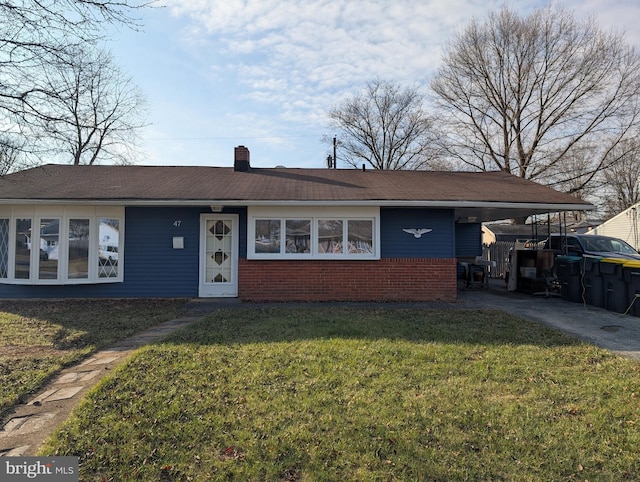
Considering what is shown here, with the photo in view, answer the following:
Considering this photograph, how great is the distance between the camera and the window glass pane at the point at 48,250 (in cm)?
941

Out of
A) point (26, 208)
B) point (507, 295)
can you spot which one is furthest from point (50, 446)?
point (507, 295)

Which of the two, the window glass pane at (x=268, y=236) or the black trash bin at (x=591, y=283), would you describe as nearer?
the black trash bin at (x=591, y=283)

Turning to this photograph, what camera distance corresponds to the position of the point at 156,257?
32.6 ft

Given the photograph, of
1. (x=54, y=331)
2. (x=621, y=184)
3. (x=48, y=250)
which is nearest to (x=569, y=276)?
(x=54, y=331)

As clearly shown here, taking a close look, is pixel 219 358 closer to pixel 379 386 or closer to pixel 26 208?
pixel 379 386

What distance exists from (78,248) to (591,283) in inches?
500

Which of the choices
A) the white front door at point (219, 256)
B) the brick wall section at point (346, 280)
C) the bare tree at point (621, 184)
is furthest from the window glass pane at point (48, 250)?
the bare tree at point (621, 184)

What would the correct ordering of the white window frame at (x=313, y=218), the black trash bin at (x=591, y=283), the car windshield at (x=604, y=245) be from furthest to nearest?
the car windshield at (x=604, y=245) < the white window frame at (x=313, y=218) < the black trash bin at (x=591, y=283)

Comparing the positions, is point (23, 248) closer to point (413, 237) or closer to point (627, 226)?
point (413, 237)

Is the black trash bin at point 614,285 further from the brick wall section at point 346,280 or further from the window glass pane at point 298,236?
the window glass pane at point 298,236

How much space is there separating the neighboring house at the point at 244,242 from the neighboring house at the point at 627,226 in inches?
750

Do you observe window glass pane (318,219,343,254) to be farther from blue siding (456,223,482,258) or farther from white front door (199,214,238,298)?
blue siding (456,223,482,258)

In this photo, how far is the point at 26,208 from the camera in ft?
31.0

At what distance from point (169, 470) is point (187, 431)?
0.50m
